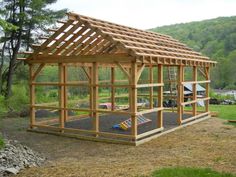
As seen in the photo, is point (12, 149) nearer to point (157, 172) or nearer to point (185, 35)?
point (157, 172)

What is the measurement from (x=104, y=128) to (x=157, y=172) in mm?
5541

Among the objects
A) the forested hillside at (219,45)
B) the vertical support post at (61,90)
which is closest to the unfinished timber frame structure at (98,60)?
the vertical support post at (61,90)

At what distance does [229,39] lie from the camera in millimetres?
47625

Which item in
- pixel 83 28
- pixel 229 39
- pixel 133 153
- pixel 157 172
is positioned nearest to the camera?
pixel 157 172

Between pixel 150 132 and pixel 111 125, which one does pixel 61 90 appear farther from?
pixel 150 132

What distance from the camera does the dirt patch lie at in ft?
22.2

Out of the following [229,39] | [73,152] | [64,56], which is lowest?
[73,152]

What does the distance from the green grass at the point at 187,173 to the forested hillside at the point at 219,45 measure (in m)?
40.2

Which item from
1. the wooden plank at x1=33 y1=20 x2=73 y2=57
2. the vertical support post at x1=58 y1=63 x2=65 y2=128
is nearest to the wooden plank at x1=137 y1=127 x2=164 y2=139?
the vertical support post at x1=58 y1=63 x2=65 y2=128

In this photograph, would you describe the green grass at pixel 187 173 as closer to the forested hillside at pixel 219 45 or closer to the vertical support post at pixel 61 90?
the vertical support post at pixel 61 90

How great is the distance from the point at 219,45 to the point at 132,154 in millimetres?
42566

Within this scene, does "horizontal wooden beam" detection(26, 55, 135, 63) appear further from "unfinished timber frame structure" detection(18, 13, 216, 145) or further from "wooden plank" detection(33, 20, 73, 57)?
"wooden plank" detection(33, 20, 73, 57)

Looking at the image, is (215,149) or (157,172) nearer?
(157,172)

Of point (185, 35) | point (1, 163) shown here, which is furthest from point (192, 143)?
point (185, 35)
